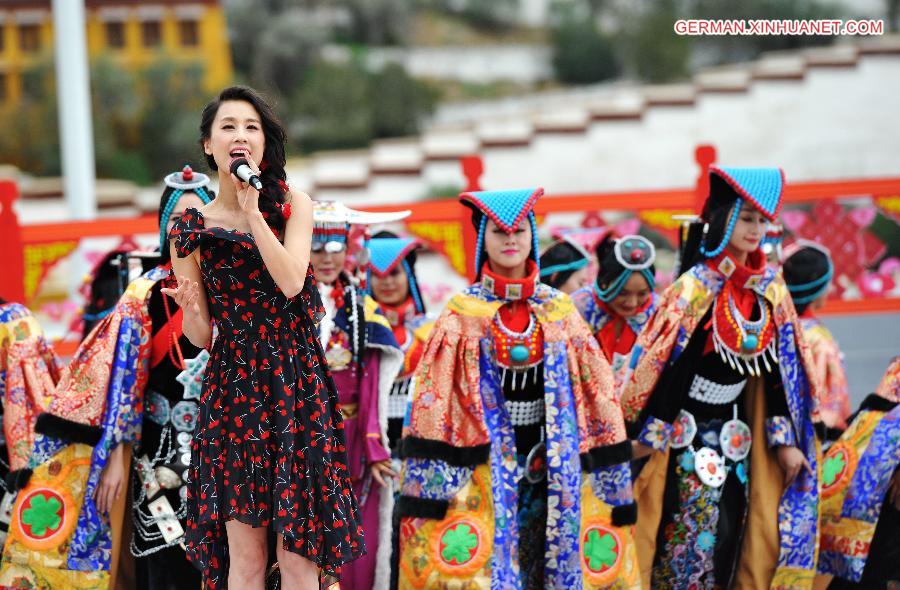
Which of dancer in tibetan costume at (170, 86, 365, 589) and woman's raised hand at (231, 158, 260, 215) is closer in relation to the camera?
woman's raised hand at (231, 158, 260, 215)

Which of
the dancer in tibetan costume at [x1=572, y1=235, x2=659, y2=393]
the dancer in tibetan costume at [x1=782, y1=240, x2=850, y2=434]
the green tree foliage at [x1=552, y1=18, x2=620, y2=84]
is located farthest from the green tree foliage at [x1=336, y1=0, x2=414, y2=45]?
the dancer in tibetan costume at [x1=572, y1=235, x2=659, y2=393]

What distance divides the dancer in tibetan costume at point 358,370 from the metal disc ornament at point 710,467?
50.1 inches

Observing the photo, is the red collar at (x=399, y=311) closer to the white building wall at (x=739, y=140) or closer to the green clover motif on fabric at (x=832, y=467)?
the green clover motif on fabric at (x=832, y=467)

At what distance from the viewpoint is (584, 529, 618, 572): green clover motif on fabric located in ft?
17.7

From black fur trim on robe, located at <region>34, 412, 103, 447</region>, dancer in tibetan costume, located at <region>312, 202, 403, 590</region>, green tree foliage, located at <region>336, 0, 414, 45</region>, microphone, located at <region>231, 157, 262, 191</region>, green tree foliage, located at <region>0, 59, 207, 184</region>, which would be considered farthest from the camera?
green tree foliage, located at <region>336, 0, 414, 45</region>

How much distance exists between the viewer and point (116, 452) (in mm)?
5324

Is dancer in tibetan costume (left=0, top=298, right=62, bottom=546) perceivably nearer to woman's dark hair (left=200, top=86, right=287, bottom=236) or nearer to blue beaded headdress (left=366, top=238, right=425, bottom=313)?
blue beaded headdress (left=366, top=238, right=425, bottom=313)

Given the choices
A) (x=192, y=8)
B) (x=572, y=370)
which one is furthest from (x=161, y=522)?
(x=192, y=8)

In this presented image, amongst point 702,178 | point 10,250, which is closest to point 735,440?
point 702,178

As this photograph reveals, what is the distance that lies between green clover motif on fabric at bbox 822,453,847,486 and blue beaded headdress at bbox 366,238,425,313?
210 cm

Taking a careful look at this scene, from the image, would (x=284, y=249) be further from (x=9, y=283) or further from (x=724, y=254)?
(x=9, y=283)

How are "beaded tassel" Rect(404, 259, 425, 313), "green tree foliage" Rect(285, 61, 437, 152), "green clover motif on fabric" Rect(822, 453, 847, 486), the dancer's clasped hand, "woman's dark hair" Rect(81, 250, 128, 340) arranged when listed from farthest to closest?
"green tree foliage" Rect(285, 61, 437, 152)
"beaded tassel" Rect(404, 259, 425, 313)
"woman's dark hair" Rect(81, 250, 128, 340)
"green clover motif on fabric" Rect(822, 453, 847, 486)
the dancer's clasped hand

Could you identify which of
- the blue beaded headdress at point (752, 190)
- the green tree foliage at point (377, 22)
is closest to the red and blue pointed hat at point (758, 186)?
the blue beaded headdress at point (752, 190)

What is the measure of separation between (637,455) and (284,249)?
2266 mm
